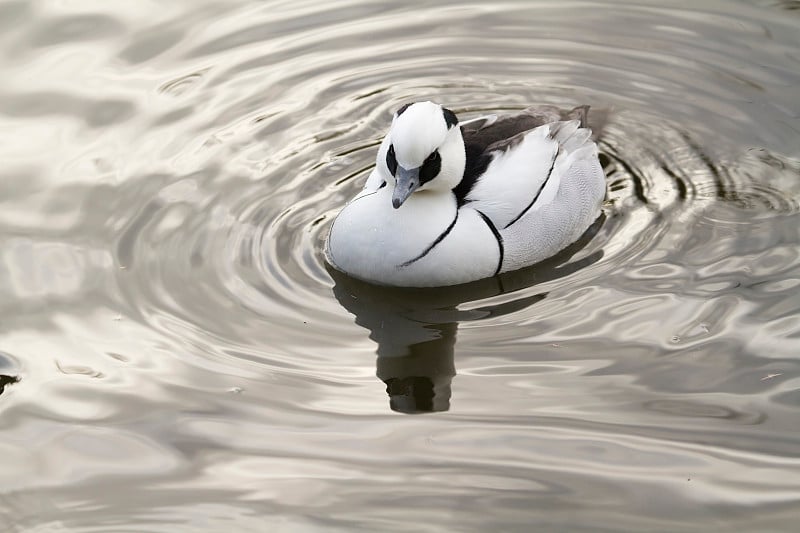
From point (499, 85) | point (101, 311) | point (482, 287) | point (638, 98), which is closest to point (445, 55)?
point (499, 85)

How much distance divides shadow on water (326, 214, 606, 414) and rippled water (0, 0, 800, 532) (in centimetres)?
2

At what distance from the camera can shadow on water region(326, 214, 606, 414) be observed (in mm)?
6246

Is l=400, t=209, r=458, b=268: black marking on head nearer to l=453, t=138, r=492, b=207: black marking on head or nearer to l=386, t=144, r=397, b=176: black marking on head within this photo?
l=453, t=138, r=492, b=207: black marking on head

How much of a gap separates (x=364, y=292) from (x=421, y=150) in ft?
3.22

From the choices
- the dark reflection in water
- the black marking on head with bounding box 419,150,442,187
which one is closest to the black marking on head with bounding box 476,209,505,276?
the black marking on head with bounding box 419,150,442,187

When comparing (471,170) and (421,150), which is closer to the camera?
(421,150)

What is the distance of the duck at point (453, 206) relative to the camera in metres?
6.56

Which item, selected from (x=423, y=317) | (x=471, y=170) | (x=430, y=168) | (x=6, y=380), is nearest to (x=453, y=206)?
(x=471, y=170)

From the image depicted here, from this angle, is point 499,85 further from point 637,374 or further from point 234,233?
point 637,374

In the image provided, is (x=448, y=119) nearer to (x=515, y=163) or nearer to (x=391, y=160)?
(x=391, y=160)

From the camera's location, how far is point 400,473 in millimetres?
5555

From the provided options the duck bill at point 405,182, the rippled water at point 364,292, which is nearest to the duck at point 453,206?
the duck bill at point 405,182

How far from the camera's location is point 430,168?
6633 mm

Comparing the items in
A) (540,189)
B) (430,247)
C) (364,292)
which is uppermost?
(540,189)
